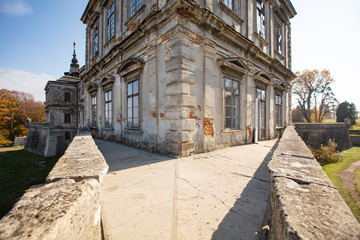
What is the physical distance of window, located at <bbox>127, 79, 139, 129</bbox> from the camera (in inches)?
265

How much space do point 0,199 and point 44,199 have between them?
10454mm

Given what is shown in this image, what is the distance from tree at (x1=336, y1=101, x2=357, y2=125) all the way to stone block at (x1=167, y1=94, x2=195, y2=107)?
35911mm

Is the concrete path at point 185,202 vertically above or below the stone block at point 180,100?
below

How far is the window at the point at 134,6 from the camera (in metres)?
6.71

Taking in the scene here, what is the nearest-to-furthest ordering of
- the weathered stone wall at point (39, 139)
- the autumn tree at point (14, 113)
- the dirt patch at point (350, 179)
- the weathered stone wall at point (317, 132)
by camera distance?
the dirt patch at point (350, 179) < the weathered stone wall at point (317, 132) < the weathered stone wall at point (39, 139) < the autumn tree at point (14, 113)

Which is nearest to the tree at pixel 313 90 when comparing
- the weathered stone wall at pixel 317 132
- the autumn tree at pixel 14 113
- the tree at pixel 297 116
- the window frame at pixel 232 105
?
the tree at pixel 297 116

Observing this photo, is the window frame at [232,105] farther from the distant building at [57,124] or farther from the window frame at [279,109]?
the distant building at [57,124]

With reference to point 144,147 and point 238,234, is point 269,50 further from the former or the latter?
point 238,234

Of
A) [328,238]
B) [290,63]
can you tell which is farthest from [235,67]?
[290,63]

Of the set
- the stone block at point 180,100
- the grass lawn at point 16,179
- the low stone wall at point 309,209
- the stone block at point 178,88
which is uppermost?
the stone block at point 178,88

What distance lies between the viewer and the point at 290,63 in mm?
12500

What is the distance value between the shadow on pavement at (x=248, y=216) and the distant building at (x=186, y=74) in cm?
246

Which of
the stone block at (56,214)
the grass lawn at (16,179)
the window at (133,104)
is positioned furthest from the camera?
the grass lawn at (16,179)

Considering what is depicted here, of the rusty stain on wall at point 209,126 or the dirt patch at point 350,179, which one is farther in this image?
the dirt patch at point 350,179
